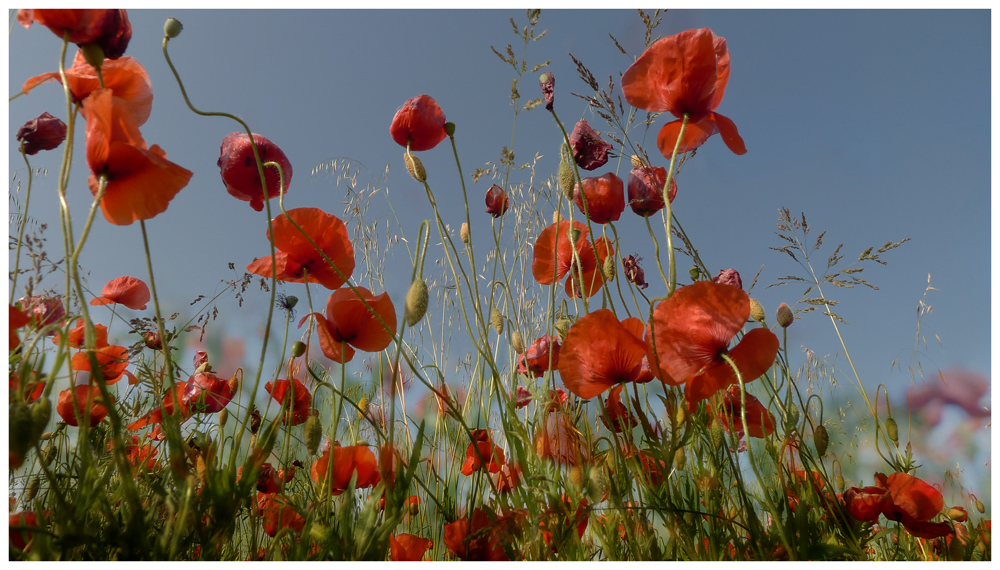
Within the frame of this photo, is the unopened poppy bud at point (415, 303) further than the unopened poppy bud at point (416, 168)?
No

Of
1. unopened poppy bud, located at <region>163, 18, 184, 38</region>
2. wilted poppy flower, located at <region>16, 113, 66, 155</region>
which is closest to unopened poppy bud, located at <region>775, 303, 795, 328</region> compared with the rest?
unopened poppy bud, located at <region>163, 18, 184, 38</region>

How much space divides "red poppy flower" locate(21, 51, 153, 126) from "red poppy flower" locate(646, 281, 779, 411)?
2.46 ft

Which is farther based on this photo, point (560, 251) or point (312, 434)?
point (560, 251)

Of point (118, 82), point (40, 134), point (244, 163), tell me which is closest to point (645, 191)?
point (244, 163)

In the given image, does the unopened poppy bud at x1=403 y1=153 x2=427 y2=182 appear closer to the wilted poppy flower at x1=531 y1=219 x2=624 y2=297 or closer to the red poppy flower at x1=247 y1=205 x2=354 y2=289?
the red poppy flower at x1=247 y1=205 x2=354 y2=289

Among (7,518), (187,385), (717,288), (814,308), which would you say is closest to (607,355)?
(717,288)

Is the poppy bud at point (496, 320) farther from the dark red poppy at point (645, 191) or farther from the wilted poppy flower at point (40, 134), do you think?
the wilted poppy flower at point (40, 134)

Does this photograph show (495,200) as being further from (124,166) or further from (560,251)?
(124,166)

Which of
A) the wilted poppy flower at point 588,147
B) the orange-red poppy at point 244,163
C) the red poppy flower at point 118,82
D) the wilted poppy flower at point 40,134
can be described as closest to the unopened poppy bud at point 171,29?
the red poppy flower at point 118,82

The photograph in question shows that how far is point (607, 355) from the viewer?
2.42 ft

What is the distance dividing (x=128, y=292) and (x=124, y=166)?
0.63 m

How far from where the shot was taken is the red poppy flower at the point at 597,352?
28.5 inches

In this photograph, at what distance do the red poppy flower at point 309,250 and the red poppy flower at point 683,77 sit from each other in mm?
552

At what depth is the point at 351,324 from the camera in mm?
881
